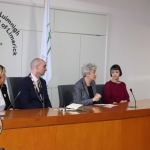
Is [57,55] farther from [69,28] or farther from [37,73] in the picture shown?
[37,73]

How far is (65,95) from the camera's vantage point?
418 centimetres

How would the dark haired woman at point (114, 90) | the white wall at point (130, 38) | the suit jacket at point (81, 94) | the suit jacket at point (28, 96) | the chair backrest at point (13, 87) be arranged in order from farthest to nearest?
the white wall at point (130, 38) < the dark haired woman at point (114, 90) < the suit jacket at point (81, 94) < the chair backrest at point (13, 87) < the suit jacket at point (28, 96)

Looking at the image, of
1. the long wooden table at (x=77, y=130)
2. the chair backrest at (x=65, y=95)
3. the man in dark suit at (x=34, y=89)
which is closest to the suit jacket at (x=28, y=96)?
the man in dark suit at (x=34, y=89)

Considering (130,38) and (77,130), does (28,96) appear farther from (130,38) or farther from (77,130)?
(130,38)

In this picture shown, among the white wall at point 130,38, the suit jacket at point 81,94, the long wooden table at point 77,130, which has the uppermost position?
the white wall at point 130,38

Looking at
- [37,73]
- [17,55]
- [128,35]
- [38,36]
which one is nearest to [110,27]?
[128,35]

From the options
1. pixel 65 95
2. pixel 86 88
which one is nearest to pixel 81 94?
pixel 86 88

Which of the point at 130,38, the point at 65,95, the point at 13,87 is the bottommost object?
the point at 65,95

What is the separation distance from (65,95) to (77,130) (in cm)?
135

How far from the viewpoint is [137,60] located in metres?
6.06

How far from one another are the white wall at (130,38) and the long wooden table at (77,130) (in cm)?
240

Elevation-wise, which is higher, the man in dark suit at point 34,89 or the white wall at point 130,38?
the white wall at point 130,38

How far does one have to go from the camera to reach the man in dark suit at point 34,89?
373cm

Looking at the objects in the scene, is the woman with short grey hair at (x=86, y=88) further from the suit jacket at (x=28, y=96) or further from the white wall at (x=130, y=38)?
the white wall at (x=130, y=38)
